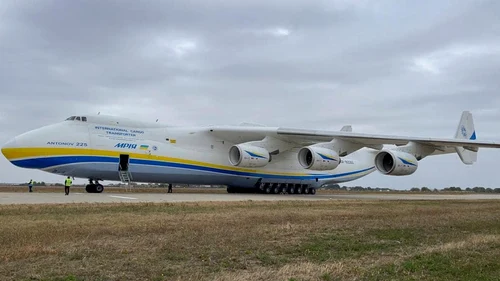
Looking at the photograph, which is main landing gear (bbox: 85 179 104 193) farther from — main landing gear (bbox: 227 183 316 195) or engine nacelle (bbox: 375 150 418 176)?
engine nacelle (bbox: 375 150 418 176)

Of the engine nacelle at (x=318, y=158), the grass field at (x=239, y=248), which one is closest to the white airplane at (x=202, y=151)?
the engine nacelle at (x=318, y=158)

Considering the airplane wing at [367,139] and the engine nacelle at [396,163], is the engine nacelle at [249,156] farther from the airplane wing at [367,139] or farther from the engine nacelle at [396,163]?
the engine nacelle at [396,163]

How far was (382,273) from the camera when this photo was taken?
4988mm

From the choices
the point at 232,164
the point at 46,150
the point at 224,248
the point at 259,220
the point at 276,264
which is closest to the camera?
the point at 276,264

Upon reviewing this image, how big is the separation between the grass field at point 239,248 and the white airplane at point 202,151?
420 inches

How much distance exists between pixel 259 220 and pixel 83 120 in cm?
1406

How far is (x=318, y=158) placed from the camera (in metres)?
21.9

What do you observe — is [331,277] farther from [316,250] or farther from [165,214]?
[165,214]

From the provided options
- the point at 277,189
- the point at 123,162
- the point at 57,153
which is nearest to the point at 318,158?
the point at 277,189

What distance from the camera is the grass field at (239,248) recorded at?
4848 millimetres

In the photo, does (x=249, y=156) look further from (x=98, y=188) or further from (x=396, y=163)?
(x=98, y=188)

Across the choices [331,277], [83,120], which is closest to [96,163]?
[83,120]

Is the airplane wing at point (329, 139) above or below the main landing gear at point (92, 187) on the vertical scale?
above

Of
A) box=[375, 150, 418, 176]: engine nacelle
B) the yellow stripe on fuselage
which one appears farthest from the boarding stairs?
box=[375, 150, 418, 176]: engine nacelle
